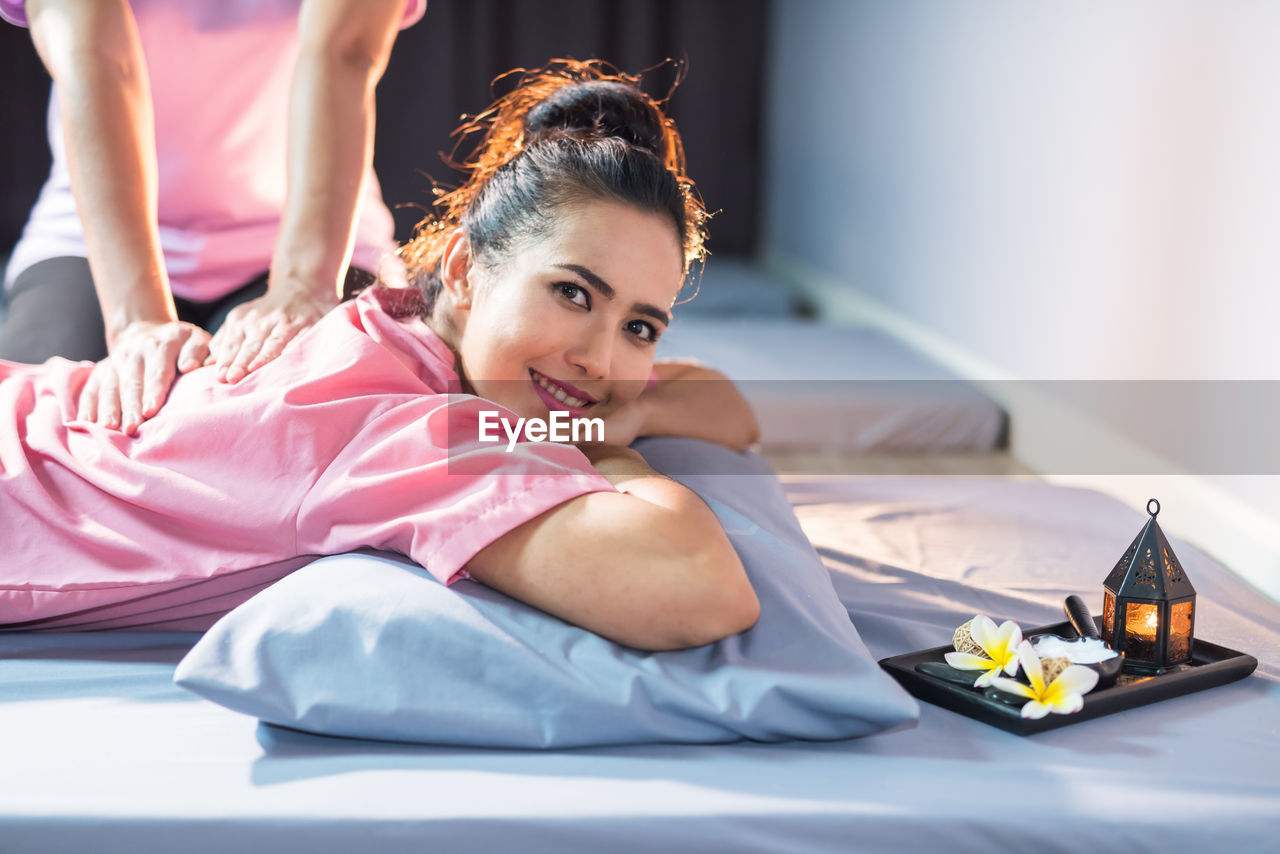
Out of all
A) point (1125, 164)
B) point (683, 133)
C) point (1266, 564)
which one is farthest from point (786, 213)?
point (1266, 564)

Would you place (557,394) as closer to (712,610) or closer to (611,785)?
(712,610)

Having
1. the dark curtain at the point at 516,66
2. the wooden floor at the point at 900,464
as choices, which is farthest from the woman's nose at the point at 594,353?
the dark curtain at the point at 516,66

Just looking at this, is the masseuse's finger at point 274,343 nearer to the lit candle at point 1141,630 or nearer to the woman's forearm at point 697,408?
the woman's forearm at point 697,408

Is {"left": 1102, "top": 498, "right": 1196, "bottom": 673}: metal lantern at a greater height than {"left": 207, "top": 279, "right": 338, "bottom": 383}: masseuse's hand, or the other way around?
{"left": 207, "top": 279, "right": 338, "bottom": 383}: masseuse's hand

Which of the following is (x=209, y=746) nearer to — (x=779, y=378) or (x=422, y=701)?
(x=422, y=701)

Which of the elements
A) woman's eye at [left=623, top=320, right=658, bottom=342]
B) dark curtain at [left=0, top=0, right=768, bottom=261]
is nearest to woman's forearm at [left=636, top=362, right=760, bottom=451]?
woman's eye at [left=623, top=320, right=658, bottom=342]

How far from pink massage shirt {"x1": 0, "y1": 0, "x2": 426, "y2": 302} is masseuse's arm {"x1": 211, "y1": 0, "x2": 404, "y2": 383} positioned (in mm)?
174

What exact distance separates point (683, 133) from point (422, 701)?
13.2 feet

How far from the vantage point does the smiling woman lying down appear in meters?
0.98

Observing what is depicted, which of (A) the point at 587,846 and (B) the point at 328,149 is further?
(B) the point at 328,149

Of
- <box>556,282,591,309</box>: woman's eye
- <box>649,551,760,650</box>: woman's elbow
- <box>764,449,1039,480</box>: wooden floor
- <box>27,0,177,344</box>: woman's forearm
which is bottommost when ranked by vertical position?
<box>764,449,1039,480</box>: wooden floor

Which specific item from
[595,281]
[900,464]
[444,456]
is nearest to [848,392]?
[900,464]

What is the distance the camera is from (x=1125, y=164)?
2025mm

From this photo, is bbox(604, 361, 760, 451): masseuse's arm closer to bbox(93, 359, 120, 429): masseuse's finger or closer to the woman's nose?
the woman's nose
